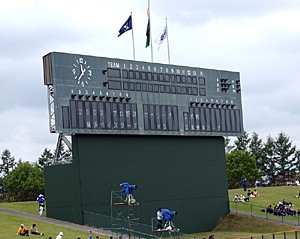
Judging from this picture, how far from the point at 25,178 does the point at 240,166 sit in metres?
26.2

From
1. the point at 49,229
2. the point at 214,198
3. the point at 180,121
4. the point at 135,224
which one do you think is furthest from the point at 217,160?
the point at 49,229

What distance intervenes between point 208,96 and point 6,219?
49.6 ft

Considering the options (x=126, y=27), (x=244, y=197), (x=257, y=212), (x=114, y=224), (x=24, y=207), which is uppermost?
(x=126, y=27)

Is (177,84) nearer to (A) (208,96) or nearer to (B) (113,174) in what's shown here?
(A) (208,96)

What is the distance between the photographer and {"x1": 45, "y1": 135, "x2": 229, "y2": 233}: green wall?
35688 mm

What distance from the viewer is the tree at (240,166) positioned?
250 feet

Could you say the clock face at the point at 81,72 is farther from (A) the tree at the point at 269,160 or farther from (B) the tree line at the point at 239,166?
(A) the tree at the point at 269,160

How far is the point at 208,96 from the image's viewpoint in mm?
40688

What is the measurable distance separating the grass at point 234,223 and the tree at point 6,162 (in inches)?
1720

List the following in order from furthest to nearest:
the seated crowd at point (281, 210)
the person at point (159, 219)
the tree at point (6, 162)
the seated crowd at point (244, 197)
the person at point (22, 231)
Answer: the tree at point (6, 162)
the seated crowd at point (244, 197)
the seated crowd at point (281, 210)
the person at point (159, 219)
the person at point (22, 231)

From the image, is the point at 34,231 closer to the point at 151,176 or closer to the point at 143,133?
the point at 143,133

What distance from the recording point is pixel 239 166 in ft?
252

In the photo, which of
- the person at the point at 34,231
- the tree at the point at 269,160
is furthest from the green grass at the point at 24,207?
the tree at the point at 269,160

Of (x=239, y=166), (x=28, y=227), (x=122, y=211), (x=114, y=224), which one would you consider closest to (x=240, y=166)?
(x=239, y=166)
